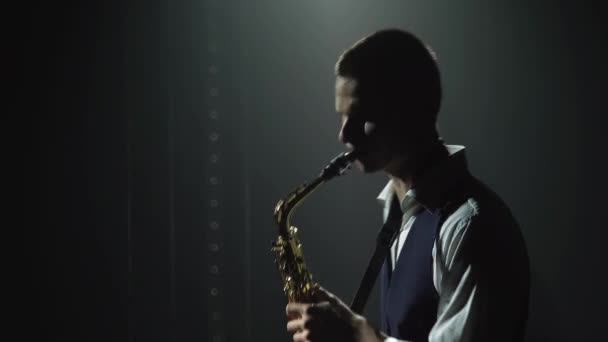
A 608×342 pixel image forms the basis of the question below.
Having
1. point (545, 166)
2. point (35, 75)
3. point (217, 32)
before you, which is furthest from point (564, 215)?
point (35, 75)

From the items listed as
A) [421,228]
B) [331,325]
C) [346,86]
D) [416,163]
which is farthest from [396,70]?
[331,325]

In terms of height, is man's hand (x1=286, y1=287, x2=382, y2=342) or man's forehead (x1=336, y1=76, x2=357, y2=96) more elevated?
man's forehead (x1=336, y1=76, x2=357, y2=96)

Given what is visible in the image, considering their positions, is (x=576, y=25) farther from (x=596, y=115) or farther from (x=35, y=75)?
(x=35, y=75)

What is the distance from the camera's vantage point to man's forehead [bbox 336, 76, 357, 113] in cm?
151

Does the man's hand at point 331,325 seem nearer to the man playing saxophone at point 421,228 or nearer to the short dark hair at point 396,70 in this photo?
the man playing saxophone at point 421,228

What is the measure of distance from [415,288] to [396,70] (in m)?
0.52

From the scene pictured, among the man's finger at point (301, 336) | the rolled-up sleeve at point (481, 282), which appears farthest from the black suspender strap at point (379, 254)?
the rolled-up sleeve at point (481, 282)

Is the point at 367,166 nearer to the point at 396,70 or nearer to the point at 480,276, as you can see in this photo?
the point at 396,70

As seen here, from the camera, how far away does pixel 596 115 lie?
7.55 feet

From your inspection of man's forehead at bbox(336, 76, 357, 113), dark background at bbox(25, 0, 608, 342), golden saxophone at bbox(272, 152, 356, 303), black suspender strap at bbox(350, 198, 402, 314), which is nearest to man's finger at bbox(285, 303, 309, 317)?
golden saxophone at bbox(272, 152, 356, 303)

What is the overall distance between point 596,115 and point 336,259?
1.13 metres

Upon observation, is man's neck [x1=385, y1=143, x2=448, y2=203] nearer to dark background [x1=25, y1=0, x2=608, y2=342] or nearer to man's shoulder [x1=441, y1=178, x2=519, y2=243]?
man's shoulder [x1=441, y1=178, x2=519, y2=243]

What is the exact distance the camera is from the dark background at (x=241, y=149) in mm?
2328

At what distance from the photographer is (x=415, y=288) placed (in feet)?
4.49
